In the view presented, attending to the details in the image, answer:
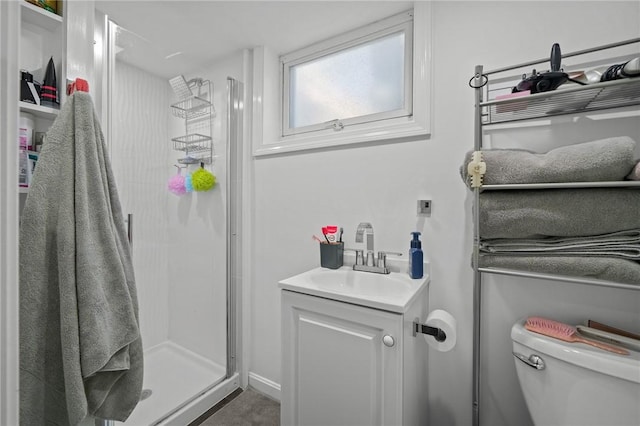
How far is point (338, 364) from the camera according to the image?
1.01 m

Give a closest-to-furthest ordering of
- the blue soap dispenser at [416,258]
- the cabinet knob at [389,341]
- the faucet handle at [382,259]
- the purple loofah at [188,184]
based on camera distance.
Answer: the cabinet knob at [389,341] < the blue soap dispenser at [416,258] < the faucet handle at [382,259] < the purple loofah at [188,184]

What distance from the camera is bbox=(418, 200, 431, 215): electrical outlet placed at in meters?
1.24

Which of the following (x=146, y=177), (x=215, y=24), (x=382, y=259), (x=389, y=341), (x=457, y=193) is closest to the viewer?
(x=389, y=341)

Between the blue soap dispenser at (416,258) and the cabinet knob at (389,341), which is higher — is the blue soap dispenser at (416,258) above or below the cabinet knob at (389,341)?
above

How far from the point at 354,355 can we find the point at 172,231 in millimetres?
1201

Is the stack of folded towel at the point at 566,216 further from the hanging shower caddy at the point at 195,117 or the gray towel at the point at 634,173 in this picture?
the hanging shower caddy at the point at 195,117

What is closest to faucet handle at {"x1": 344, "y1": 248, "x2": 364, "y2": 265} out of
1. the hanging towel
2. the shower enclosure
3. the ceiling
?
the shower enclosure

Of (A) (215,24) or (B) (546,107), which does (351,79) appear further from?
(B) (546,107)

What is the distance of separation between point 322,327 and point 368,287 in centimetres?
32

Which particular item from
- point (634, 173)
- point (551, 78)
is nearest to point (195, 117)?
point (551, 78)

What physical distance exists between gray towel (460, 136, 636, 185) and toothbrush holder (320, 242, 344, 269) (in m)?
0.71

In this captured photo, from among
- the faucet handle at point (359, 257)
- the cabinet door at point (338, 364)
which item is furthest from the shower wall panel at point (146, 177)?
the faucet handle at point (359, 257)

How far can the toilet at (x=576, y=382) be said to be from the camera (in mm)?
733

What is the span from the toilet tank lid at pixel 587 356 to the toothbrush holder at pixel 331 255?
76cm
